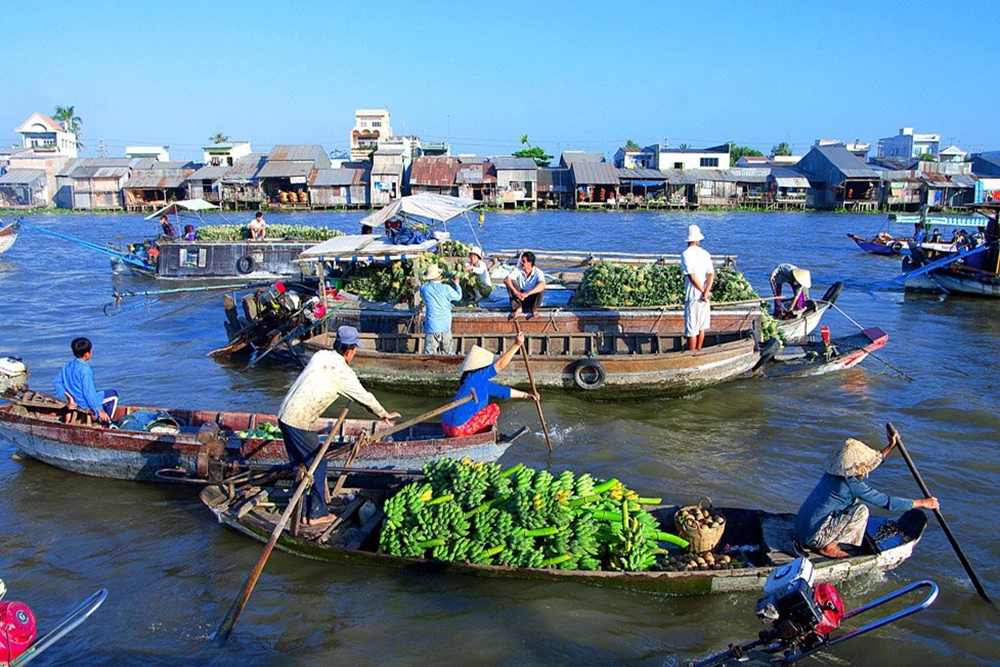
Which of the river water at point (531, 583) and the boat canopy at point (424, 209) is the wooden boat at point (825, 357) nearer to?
the river water at point (531, 583)

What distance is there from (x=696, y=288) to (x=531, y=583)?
601cm

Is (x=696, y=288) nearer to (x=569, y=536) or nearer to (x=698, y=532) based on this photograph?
(x=698, y=532)

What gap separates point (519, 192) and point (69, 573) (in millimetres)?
50661

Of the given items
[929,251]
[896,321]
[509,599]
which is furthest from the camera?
[929,251]

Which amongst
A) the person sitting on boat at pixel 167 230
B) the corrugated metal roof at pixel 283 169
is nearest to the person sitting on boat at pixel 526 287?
the person sitting on boat at pixel 167 230

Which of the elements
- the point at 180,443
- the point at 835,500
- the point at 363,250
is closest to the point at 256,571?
the point at 180,443

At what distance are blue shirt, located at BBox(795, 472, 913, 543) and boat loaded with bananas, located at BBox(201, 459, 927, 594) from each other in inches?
10.6

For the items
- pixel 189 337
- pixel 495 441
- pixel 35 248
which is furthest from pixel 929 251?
pixel 35 248

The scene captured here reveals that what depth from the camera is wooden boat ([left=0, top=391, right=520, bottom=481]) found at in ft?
25.2

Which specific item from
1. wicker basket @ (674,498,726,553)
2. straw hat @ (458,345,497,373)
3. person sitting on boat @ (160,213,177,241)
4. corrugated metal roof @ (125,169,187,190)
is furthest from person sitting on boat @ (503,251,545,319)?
corrugated metal roof @ (125,169,187,190)

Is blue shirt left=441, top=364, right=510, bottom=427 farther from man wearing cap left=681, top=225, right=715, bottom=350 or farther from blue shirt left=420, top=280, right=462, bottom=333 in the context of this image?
man wearing cap left=681, top=225, right=715, bottom=350

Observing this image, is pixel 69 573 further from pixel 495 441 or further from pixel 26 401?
pixel 495 441

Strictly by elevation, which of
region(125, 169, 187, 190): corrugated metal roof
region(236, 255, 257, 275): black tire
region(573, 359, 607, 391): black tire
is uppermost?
region(125, 169, 187, 190): corrugated metal roof

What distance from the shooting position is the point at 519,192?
55438 mm
